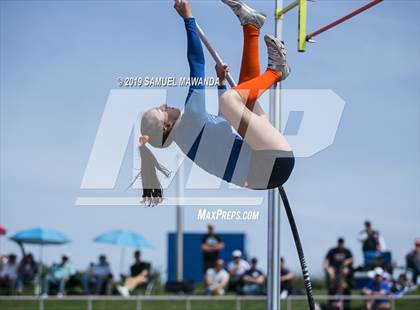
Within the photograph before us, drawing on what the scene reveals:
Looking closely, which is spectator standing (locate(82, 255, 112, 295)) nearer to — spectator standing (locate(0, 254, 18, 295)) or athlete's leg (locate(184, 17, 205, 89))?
spectator standing (locate(0, 254, 18, 295))

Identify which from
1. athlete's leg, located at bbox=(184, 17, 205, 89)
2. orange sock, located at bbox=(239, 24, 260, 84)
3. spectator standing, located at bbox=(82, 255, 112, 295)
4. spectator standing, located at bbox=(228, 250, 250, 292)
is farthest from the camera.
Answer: spectator standing, located at bbox=(82, 255, 112, 295)

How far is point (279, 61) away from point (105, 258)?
21.5ft

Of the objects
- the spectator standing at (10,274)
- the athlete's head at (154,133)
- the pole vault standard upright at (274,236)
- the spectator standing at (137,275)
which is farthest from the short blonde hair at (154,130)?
the spectator standing at (10,274)

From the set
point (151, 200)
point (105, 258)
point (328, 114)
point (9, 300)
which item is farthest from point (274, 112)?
point (105, 258)

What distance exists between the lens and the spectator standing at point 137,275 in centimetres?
1089

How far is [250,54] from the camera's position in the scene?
16.8 ft

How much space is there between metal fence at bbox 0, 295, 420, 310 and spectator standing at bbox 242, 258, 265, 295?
0.71 m

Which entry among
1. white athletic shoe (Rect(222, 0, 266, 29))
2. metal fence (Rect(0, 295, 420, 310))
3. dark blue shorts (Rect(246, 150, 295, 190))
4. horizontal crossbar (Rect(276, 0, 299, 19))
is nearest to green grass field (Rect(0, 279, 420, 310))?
metal fence (Rect(0, 295, 420, 310))

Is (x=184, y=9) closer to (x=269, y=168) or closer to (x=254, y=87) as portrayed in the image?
(x=254, y=87)

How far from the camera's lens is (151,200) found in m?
5.41

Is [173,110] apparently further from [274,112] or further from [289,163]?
[274,112]

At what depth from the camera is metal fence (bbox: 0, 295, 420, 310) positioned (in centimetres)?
942

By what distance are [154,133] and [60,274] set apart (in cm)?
649

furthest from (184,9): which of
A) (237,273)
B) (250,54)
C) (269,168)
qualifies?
(237,273)
